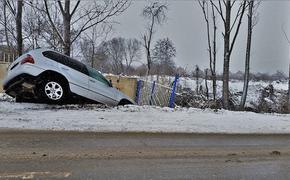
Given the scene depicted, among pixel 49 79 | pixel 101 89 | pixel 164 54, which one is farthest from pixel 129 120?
pixel 164 54

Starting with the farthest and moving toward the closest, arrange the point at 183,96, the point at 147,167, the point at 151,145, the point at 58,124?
the point at 183,96
the point at 58,124
the point at 151,145
the point at 147,167

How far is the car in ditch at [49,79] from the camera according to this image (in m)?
10.8

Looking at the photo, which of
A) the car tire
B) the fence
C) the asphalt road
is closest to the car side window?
the car tire

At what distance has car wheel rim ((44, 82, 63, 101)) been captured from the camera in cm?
1101

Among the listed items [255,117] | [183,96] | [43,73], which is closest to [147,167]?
[43,73]

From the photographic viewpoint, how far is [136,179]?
16.5ft

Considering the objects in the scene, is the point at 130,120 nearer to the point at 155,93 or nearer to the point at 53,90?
the point at 53,90

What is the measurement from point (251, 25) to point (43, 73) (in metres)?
16.4

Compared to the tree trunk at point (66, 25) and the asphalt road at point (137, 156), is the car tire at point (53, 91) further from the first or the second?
the tree trunk at point (66, 25)

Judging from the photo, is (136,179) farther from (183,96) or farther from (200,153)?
(183,96)

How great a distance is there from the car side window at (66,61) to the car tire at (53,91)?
65 cm

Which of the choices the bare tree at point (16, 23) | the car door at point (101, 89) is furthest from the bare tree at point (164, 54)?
the car door at point (101, 89)

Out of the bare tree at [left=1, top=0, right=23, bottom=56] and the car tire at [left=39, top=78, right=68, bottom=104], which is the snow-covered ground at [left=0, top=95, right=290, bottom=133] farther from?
the bare tree at [left=1, top=0, right=23, bottom=56]

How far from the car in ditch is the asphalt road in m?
3.25
